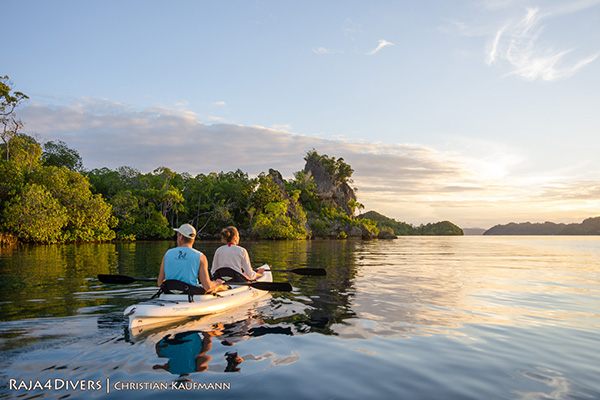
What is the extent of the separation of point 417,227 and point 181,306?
17870cm

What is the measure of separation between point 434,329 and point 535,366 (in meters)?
2.15

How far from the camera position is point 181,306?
23.9 feet

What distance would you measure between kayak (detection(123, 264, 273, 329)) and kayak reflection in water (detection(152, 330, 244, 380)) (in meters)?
0.50

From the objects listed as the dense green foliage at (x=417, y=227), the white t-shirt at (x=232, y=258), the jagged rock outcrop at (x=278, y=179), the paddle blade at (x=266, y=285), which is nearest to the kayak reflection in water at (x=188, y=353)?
the paddle blade at (x=266, y=285)

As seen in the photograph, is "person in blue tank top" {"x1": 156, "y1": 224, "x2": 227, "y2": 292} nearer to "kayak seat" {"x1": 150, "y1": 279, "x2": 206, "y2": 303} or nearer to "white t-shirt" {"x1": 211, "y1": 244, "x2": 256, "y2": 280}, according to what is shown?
"kayak seat" {"x1": 150, "y1": 279, "x2": 206, "y2": 303}

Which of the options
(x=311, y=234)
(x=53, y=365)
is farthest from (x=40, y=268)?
(x=311, y=234)

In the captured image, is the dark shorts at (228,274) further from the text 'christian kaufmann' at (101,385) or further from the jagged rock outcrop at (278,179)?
the jagged rock outcrop at (278,179)

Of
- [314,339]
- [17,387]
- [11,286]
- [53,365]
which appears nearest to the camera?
[17,387]

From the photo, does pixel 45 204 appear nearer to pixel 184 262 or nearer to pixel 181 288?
pixel 181 288

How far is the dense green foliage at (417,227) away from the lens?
168 metres

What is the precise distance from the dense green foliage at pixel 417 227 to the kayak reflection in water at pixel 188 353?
164m

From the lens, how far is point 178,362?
208 inches

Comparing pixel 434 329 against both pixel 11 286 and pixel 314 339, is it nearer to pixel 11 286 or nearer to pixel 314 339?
pixel 314 339

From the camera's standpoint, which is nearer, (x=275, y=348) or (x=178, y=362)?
(x=178, y=362)
